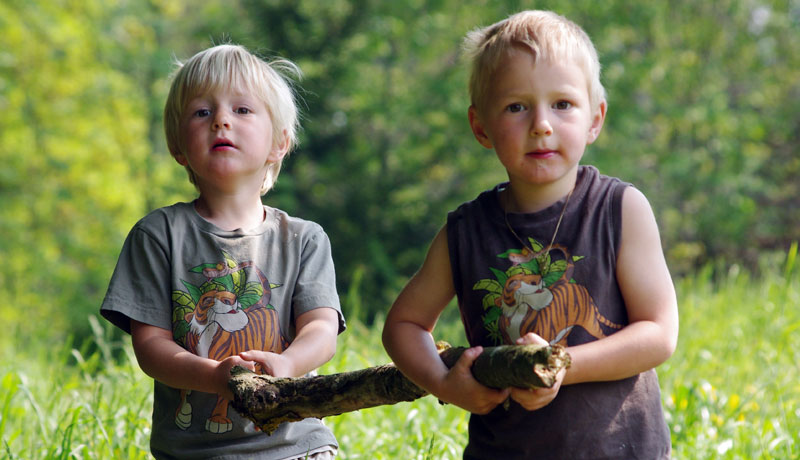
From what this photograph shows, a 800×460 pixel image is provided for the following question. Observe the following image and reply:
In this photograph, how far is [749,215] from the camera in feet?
40.5

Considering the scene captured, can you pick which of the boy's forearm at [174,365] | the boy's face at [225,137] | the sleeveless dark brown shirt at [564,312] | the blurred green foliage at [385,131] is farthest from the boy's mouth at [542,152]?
the blurred green foliage at [385,131]

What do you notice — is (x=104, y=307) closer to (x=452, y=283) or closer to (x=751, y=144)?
(x=452, y=283)

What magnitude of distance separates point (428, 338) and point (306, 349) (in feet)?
1.03

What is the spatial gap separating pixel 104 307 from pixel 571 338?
120 cm

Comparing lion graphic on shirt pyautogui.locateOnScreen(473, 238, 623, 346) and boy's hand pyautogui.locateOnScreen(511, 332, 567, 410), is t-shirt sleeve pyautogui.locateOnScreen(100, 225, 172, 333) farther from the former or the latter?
boy's hand pyautogui.locateOnScreen(511, 332, 567, 410)

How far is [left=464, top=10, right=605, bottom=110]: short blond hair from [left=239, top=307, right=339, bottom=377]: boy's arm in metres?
0.70

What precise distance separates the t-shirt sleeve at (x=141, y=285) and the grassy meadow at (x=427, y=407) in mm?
762

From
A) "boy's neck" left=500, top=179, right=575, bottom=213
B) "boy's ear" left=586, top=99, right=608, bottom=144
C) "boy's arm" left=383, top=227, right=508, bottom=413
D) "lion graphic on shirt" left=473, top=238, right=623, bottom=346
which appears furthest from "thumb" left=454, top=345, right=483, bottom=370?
"boy's ear" left=586, top=99, right=608, bottom=144

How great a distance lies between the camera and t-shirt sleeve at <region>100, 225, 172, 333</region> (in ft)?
7.23

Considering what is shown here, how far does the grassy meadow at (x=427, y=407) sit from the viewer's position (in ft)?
9.85

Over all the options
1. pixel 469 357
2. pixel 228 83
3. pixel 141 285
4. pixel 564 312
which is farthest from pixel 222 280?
pixel 564 312

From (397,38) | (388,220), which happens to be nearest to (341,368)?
(388,220)

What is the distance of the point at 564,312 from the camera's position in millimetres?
1977

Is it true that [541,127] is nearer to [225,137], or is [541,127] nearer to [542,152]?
[542,152]
